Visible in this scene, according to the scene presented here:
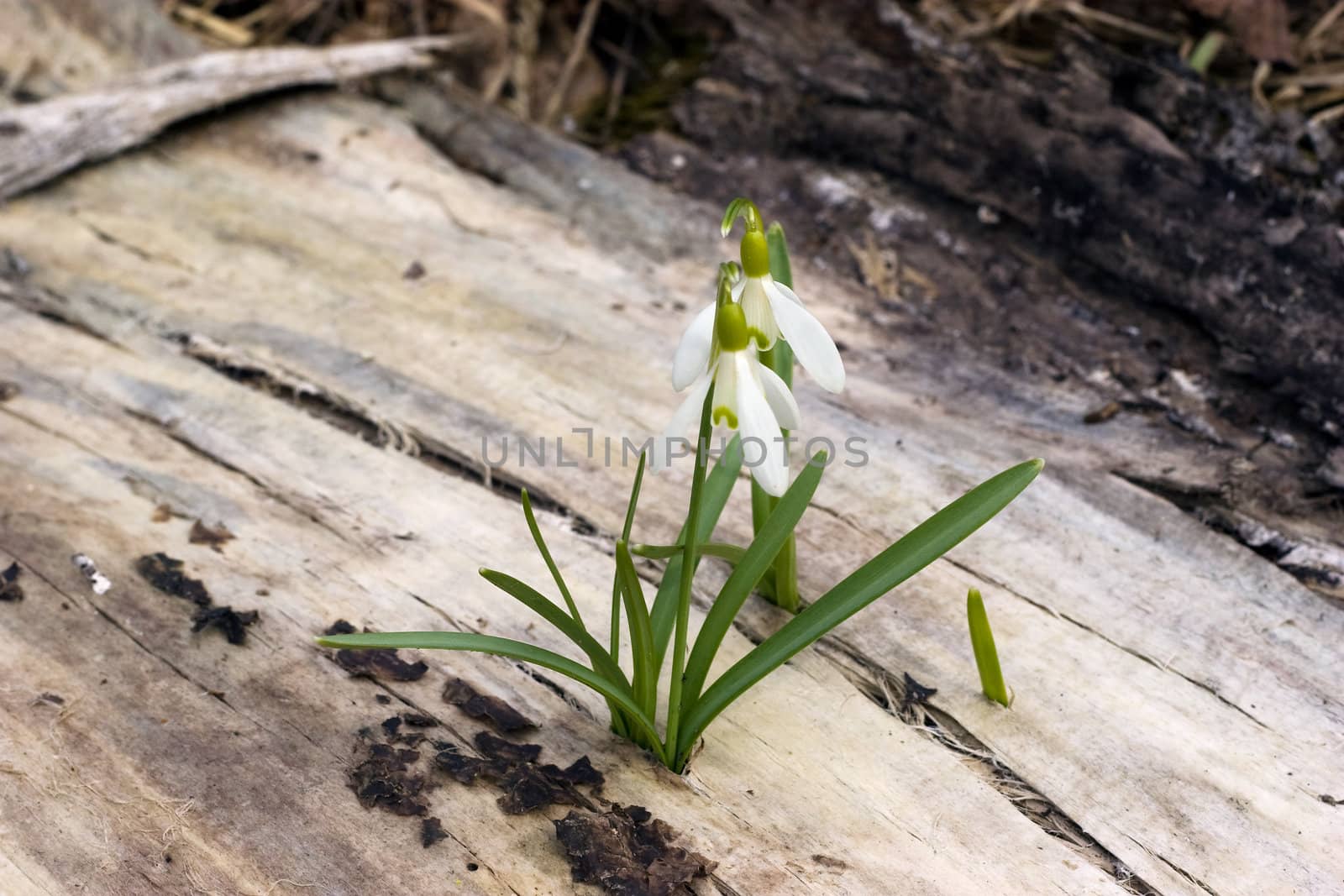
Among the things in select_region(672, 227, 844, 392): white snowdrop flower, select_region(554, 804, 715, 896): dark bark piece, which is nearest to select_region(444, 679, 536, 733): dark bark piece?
select_region(554, 804, 715, 896): dark bark piece

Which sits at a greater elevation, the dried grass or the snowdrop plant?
the dried grass

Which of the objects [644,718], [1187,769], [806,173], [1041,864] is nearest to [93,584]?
[644,718]

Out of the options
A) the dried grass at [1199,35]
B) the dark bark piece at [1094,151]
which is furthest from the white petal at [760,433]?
the dried grass at [1199,35]

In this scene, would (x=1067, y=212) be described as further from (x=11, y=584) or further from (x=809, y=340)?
(x=11, y=584)

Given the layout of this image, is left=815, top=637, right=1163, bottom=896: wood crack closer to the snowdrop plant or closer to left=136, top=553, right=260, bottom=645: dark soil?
the snowdrop plant

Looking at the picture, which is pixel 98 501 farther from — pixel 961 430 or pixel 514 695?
pixel 961 430

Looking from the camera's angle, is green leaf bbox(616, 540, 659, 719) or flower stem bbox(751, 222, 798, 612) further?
flower stem bbox(751, 222, 798, 612)

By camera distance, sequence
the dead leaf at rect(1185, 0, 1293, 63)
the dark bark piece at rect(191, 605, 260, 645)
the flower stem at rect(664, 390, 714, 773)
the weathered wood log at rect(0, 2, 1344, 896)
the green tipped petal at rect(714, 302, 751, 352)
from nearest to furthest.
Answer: the green tipped petal at rect(714, 302, 751, 352), the flower stem at rect(664, 390, 714, 773), the weathered wood log at rect(0, 2, 1344, 896), the dark bark piece at rect(191, 605, 260, 645), the dead leaf at rect(1185, 0, 1293, 63)
